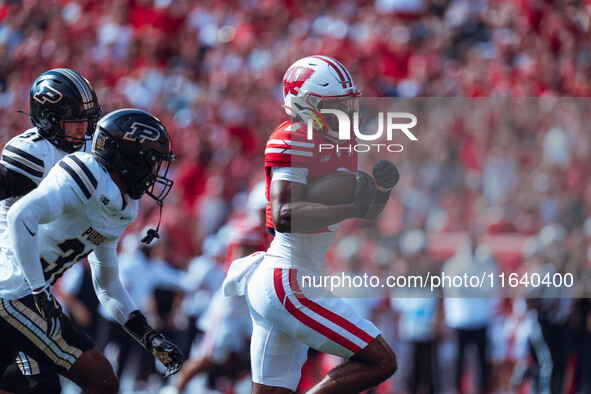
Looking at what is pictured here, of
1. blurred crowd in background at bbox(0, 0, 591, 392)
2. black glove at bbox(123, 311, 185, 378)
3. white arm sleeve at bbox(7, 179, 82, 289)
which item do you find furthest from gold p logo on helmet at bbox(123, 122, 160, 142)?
blurred crowd in background at bbox(0, 0, 591, 392)

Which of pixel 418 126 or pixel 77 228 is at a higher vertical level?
pixel 418 126

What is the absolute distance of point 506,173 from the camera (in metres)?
8.90

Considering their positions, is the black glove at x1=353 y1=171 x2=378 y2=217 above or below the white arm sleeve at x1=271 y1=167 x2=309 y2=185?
below

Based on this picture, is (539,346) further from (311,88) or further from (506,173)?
(311,88)

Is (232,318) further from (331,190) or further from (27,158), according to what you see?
(331,190)

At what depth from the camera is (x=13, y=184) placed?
4637mm

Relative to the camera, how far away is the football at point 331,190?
4410 millimetres

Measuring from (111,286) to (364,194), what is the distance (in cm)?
146

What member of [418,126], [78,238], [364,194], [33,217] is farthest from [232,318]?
[33,217]

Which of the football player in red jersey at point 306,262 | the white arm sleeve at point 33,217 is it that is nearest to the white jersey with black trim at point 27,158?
the white arm sleeve at point 33,217

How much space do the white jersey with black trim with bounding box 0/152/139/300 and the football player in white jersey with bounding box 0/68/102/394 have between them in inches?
11.4

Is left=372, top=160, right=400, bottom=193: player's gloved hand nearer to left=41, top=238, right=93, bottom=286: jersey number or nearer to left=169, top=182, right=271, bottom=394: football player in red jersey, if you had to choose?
left=41, top=238, right=93, bottom=286: jersey number

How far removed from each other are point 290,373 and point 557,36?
7.48 meters

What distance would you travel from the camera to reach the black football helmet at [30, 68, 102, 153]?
482cm
